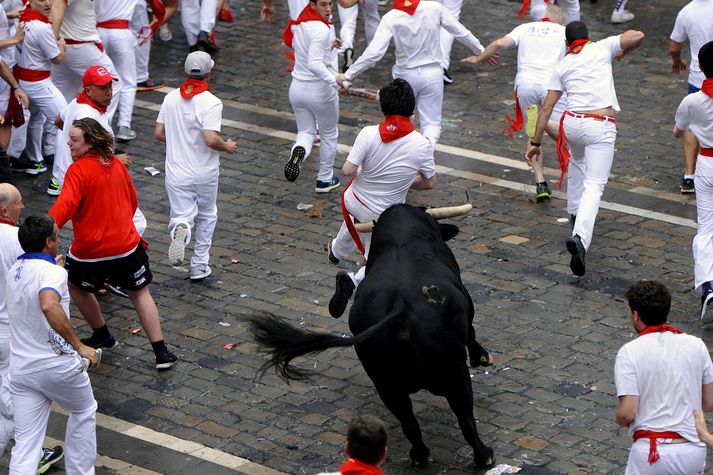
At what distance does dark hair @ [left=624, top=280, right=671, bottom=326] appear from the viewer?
628 centimetres

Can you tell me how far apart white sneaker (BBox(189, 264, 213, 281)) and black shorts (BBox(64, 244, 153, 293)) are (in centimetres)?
141

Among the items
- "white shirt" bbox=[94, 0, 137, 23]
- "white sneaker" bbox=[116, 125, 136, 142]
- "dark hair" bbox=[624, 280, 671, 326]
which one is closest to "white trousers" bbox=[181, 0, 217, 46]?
"white shirt" bbox=[94, 0, 137, 23]

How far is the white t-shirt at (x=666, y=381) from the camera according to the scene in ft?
20.4

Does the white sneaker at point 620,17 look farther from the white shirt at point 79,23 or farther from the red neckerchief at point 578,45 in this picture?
the white shirt at point 79,23

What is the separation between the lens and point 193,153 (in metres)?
10.4

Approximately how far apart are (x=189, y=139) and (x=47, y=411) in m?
3.55

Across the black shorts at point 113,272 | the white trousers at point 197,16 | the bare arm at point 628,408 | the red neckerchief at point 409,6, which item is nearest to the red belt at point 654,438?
the bare arm at point 628,408

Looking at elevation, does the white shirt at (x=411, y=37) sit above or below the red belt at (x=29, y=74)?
above

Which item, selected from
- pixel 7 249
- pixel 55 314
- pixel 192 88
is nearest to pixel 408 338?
pixel 55 314

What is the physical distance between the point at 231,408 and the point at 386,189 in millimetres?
2018

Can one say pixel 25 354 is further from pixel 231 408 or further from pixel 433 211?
pixel 433 211

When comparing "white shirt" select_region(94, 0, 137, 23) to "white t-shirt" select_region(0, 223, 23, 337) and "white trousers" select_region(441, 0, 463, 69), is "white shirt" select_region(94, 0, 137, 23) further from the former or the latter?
"white t-shirt" select_region(0, 223, 23, 337)

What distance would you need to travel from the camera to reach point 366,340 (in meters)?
7.39

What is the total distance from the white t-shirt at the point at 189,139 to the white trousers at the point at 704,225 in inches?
157
